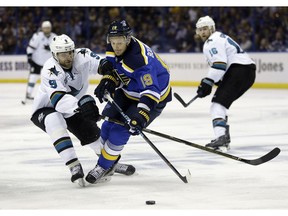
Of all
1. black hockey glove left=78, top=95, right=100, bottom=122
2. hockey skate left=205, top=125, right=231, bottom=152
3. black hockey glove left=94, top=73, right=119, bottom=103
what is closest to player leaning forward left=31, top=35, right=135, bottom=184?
black hockey glove left=78, top=95, right=100, bottom=122

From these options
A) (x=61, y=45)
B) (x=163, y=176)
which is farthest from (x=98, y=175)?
(x=61, y=45)

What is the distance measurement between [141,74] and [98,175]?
691 millimetres

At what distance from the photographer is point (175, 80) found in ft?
45.2

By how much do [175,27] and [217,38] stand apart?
8.29 metres

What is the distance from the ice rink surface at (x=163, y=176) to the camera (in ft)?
12.6

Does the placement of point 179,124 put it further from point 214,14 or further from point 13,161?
point 214,14

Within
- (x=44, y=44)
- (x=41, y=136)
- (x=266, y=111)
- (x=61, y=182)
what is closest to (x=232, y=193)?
(x=61, y=182)

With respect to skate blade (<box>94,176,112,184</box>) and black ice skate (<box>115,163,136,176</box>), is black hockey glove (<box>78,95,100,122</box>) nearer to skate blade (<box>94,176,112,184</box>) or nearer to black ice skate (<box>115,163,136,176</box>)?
skate blade (<box>94,176,112,184</box>)

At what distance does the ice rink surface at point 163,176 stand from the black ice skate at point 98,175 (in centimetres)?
4

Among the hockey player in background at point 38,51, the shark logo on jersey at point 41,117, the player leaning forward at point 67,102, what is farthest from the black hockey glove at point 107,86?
the hockey player in background at point 38,51

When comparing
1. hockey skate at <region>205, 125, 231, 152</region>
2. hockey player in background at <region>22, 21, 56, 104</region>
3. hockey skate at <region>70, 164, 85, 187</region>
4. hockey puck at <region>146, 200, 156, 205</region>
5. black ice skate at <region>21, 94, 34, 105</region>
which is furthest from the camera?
hockey player in background at <region>22, 21, 56, 104</region>

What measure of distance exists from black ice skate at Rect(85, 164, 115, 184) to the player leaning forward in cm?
7

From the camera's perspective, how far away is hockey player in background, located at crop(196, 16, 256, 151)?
589 cm

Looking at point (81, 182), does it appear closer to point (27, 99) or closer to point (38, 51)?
point (27, 99)
